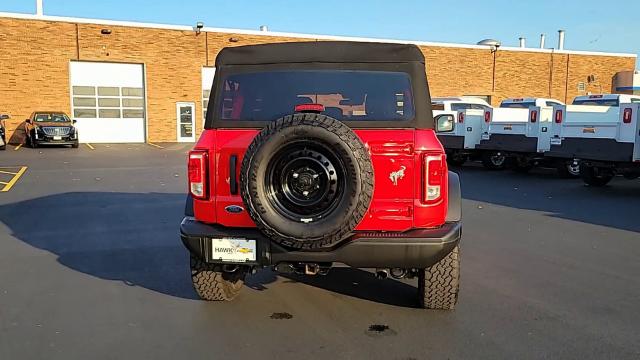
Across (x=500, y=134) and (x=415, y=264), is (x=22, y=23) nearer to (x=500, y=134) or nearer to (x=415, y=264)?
(x=500, y=134)

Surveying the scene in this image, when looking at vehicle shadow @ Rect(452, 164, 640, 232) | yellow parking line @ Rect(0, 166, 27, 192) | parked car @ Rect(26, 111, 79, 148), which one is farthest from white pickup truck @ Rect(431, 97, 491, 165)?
parked car @ Rect(26, 111, 79, 148)

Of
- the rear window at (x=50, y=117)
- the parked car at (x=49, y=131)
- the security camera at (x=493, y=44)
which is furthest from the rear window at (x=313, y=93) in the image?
the security camera at (x=493, y=44)

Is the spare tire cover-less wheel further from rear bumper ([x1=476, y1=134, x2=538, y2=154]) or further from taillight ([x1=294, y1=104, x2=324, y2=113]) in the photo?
rear bumper ([x1=476, y1=134, x2=538, y2=154])

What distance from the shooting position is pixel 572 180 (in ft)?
45.0

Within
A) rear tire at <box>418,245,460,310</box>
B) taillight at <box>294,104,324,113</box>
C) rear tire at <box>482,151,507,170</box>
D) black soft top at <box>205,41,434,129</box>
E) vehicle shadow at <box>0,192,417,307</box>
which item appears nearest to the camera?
taillight at <box>294,104,324,113</box>

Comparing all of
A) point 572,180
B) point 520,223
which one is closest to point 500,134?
point 572,180

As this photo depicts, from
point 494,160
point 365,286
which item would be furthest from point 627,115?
point 365,286

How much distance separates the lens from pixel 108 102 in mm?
28719

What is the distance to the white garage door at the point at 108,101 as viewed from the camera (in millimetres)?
28069

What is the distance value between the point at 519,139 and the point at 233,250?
483 inches

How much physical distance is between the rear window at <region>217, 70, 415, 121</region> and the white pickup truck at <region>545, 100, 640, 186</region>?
27.5ft

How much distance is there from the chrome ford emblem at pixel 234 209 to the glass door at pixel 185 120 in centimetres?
2715

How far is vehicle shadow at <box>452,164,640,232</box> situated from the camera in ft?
29.0

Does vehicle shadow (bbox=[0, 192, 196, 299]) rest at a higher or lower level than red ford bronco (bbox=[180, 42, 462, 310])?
lower
